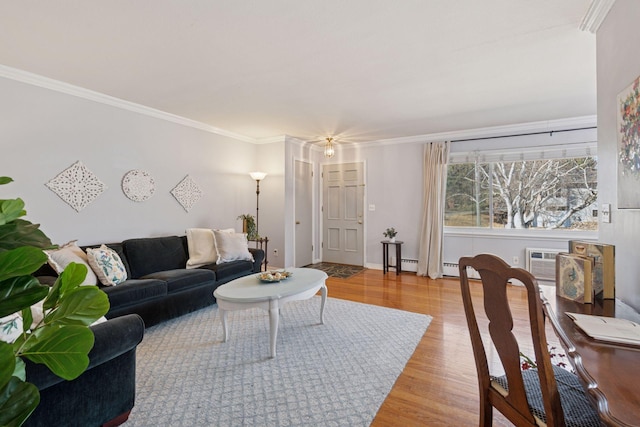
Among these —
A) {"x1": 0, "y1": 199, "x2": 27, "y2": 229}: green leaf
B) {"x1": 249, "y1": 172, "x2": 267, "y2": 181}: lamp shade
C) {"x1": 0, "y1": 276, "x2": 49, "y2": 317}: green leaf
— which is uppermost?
{"x1": 249, "y1": 172, "x2": 267, "y2": 181}: lamp shade

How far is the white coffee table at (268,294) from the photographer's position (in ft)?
7.91

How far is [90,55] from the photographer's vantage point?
2488 mm

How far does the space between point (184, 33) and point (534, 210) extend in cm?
495

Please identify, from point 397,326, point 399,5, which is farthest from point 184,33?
point 397,326

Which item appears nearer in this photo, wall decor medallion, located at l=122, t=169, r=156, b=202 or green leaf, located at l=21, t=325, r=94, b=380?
green leaf, located at l=21, t=325, r=94, b=380

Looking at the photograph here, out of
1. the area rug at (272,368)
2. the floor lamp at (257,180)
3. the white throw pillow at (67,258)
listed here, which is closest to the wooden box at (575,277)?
the area rug at (272,368)

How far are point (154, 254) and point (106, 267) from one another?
734mm

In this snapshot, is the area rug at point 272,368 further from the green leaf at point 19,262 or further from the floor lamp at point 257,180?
the floor lamp at point 257,180

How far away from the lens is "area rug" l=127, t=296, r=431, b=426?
1.77m

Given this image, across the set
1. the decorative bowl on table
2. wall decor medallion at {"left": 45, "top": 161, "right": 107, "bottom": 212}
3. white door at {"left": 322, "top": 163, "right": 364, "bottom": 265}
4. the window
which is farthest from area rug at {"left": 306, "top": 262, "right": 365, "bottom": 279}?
wall decor medallion at {"left": 45, "top": 161, "right": 107, "bottom": 212}

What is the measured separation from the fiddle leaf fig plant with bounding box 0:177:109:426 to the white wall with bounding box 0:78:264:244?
3057 mm

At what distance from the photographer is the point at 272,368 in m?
2.25

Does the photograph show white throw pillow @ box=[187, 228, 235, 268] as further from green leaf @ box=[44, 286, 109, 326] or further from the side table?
green leaf @ box=[44, 286, 109, 326]

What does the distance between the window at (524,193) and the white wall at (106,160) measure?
381 centimetres
